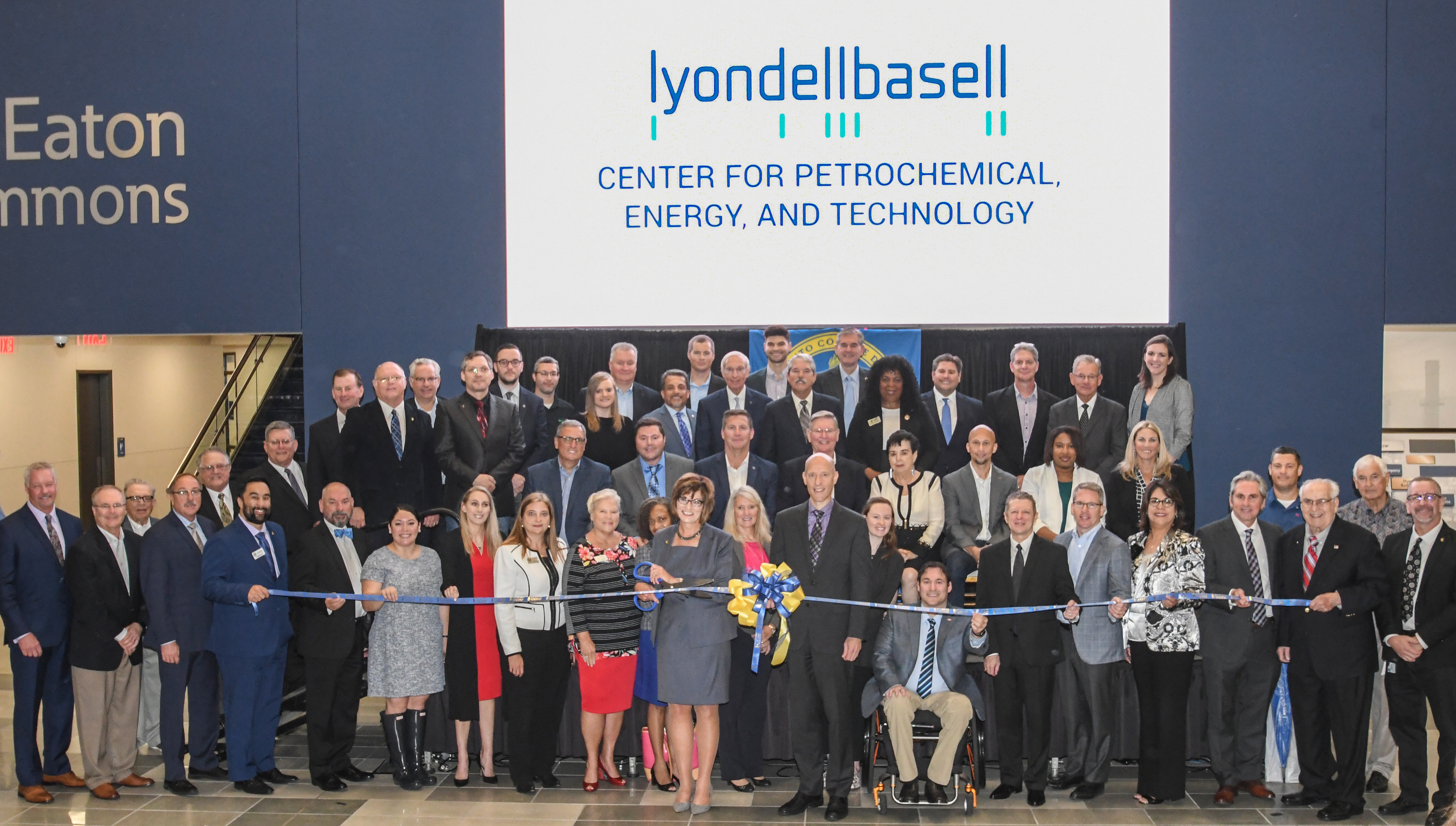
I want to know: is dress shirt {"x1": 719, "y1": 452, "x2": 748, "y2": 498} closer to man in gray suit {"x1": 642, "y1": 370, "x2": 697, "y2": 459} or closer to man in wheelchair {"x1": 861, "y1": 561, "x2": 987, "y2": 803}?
man in gray suit {"x1": 642, "y1": 370, "x2": 697, "y2": 459}

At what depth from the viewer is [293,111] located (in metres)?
8.52

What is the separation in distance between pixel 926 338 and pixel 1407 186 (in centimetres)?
340

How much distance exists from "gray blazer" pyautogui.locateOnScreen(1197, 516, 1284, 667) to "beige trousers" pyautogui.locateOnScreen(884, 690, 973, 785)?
4.24 feet

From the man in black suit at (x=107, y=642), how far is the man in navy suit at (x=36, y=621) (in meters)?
0.09

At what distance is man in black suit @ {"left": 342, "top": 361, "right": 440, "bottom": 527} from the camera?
6750 millimetres

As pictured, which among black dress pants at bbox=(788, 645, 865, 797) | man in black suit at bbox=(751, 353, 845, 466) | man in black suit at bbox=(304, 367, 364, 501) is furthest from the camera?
man in black suit at bbox=(751, 353, 845, 466)

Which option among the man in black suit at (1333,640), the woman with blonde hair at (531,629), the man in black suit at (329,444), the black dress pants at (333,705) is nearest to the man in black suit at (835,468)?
the woman with blonde hair at (531,629)

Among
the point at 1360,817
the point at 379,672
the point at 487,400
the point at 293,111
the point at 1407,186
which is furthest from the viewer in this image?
the point at 293,111

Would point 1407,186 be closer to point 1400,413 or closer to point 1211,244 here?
point 1211,244

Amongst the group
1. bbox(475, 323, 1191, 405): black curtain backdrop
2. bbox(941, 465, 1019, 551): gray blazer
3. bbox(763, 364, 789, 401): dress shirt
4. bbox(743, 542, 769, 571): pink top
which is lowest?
bbox(743, 542, 769, 571): pink top

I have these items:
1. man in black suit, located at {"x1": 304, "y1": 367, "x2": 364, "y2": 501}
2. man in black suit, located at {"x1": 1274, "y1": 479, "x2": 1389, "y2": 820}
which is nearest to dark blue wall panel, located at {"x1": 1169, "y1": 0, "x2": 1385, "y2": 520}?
man in black suit, located at {"x1": 1274, "y1": 479, "x2": 1389, "y2": 820}

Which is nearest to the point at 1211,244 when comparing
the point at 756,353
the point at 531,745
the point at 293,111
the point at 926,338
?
the point at 926,338

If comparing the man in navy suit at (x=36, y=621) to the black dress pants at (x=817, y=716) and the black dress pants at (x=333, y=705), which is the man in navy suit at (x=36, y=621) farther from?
the black dress pants at (x=817, y=716)

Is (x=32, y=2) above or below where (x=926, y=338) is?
above
